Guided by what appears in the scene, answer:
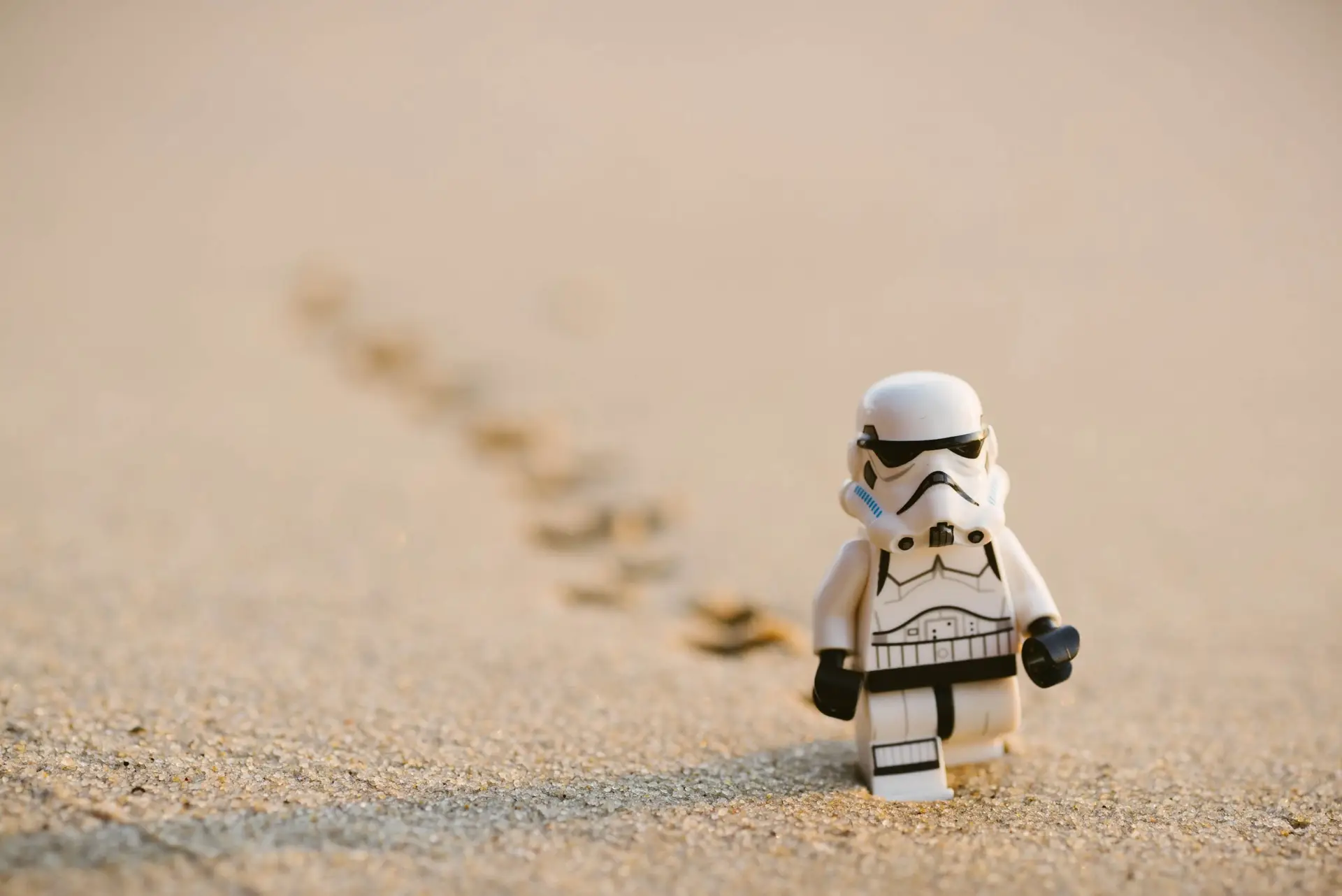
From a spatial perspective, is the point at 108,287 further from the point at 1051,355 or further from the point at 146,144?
the point at 1051,355

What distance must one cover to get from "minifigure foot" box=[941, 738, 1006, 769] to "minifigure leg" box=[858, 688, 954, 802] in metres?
0.09

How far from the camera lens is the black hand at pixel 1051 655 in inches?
93.2

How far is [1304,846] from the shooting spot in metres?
2.28

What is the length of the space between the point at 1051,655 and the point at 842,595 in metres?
0.41

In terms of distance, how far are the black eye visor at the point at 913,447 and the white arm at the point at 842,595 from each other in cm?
20

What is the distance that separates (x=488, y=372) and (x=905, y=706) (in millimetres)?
3343

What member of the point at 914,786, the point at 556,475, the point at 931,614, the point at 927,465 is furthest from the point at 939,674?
the point at 556,475

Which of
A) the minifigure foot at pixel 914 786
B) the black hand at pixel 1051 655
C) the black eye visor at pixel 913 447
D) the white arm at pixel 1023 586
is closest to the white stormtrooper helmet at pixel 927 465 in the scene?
the black eye visor at pixel 913 447

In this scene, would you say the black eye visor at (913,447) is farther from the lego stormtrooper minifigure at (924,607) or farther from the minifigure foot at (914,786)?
the minifigure foot at (914,786)

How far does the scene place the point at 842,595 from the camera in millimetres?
2445

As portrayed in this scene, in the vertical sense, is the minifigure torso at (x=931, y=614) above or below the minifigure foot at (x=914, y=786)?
above

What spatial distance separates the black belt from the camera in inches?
95.5

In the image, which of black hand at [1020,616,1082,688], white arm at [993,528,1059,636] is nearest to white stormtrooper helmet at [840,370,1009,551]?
white arm at [993,528,1059,636]

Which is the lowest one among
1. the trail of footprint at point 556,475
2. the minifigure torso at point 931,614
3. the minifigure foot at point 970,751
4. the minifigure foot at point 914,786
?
the minifigure foot at point 914,786
